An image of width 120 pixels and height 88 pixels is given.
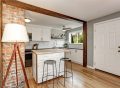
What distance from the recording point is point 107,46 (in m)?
3.61

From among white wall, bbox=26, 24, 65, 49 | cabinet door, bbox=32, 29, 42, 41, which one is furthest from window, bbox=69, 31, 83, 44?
cabinet door, bbox=32, 29, 42, 41

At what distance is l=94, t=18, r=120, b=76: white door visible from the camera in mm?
3270

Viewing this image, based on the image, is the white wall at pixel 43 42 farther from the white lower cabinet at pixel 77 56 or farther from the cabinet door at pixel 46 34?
the white lower cabinet at pixel 77 56

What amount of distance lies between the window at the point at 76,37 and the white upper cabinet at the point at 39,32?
1755 mm

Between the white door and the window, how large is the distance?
1804 mm

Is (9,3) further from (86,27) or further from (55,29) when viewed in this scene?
(55,29)

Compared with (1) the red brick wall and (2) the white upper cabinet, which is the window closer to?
(2) the white upper cabinet

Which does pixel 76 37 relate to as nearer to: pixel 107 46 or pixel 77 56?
pixel 77 56

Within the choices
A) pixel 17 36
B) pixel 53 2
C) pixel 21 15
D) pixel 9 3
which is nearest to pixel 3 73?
pixel 17 36

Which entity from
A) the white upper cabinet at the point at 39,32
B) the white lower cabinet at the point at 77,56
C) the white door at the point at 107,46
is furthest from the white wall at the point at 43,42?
the white door at the point at 107,46

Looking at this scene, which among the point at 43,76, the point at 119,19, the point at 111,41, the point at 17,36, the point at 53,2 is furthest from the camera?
the point at 111,41

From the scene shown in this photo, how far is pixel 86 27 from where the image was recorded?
460cm

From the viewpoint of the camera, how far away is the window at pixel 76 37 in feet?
19.4

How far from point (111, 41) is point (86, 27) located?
1495mm
